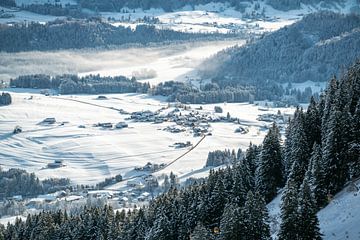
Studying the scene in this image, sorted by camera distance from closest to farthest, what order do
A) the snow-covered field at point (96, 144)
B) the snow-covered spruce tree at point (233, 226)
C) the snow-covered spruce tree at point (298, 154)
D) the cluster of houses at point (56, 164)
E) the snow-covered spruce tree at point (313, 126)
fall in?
1. the snow-covered spruce tree at point (233, 226)
2. the snow-covered spruce tree at point (298, 154)
3. the snow-covered spruce tree at point (313, 126)
4. the snow-covered field at point (96, 144)
5. the cluster of houses at point (56, 164)

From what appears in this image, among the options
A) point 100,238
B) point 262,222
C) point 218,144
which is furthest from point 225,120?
point 262,222

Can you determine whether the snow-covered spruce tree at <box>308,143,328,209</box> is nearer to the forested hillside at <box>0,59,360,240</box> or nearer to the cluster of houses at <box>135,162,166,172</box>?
the forested hillside at <box>0,59,360,240</box>

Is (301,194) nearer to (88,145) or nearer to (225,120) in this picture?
(88,145)

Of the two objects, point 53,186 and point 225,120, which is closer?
point 53,186

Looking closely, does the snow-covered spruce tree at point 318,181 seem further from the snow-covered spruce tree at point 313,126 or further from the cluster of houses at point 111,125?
the cluster of houses at point 111,125

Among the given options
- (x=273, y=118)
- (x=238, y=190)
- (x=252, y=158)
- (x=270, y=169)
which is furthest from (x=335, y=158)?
(x=273, y=118)

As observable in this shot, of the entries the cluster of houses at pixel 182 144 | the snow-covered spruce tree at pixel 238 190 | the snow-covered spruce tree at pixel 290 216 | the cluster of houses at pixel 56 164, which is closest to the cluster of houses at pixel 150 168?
the cluster of houses at pixel 56 164

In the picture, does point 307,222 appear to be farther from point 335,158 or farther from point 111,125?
point 111,125
